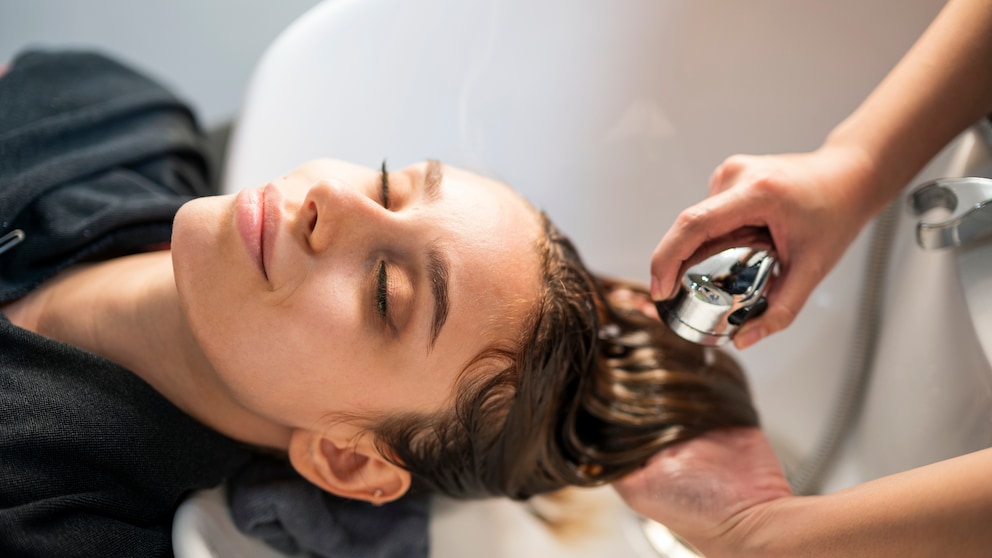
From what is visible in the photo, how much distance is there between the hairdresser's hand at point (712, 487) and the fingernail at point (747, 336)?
0.54 feet

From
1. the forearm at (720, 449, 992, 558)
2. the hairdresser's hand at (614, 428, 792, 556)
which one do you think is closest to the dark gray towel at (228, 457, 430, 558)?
the hairdresser's hand at (614, 428, 792, 556)

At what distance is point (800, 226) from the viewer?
3.12 ft

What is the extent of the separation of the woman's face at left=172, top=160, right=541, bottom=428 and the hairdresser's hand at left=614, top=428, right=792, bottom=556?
29cm

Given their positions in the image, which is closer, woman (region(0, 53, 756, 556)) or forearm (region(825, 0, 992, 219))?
woman (region(0, 53, 756, 556))

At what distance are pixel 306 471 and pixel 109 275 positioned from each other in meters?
0.38

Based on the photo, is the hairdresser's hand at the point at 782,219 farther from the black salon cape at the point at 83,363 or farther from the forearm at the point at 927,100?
the black salon cape at the point at 83,363

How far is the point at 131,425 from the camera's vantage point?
3.07 feet

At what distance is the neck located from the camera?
0.99 metres

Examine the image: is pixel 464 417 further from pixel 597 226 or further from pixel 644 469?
pixel 597 226

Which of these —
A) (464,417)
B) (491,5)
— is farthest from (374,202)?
(491,5)

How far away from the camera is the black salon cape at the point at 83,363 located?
871 mm

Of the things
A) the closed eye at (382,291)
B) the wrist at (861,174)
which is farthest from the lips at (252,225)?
the wrist at (861,174)

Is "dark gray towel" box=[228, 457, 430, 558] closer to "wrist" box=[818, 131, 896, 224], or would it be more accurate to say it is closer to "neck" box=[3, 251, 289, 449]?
"neck" box=[3, 251, 289, 449]

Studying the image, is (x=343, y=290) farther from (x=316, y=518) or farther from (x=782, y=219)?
(x=782, y=219)
